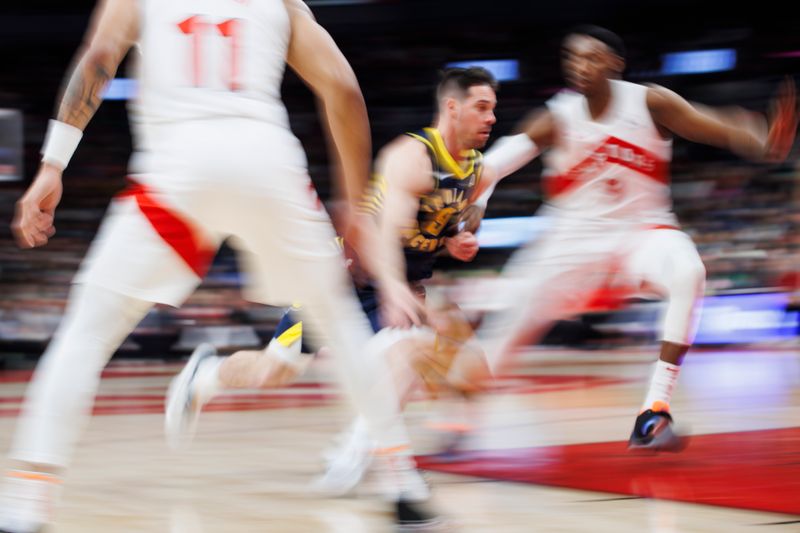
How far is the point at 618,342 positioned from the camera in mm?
14492

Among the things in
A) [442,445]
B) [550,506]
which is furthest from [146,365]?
[550,506]

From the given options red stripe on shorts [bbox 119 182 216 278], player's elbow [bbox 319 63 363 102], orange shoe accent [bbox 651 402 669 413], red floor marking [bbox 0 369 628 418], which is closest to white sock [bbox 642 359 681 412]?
orange shoe accent [bbox 651 402 669 413]

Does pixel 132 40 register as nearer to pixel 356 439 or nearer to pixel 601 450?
pixel 356 439

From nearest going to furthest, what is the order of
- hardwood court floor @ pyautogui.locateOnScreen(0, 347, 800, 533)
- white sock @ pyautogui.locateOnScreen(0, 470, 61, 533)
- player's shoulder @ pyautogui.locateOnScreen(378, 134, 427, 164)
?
white sock @ pyautogui.locateOnScreen(0, 470, 61, 533) → hardwood court floor @ pyautogui.locateOnScreen(0, 347, 800, 533) → player's shoulder @ pyautogui.locateOnScreen(378, 134, 427, 164)

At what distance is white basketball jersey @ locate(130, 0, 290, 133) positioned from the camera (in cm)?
257

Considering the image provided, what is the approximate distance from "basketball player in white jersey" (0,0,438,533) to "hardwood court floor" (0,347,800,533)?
638 mm

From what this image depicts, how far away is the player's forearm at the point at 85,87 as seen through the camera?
105 inches

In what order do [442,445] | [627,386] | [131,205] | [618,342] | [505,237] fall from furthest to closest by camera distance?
[505,237] → [618,342] → [627,386] → [442,445] → [131,205]

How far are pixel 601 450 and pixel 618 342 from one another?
10.1 m

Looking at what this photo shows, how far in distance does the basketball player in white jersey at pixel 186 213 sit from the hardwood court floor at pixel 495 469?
64 cm

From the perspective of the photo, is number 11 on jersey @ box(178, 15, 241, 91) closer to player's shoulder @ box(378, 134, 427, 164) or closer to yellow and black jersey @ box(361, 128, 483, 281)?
player's shoulder @ box(378, 134, 427, 164)

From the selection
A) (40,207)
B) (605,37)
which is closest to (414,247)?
(605,37)

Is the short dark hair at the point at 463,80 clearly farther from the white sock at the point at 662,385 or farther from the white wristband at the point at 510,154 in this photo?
the white sock at the point at 662,385

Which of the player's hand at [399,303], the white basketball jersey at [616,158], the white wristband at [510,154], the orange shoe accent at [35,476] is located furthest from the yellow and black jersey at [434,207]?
the orange shoe accent at [35,476]
